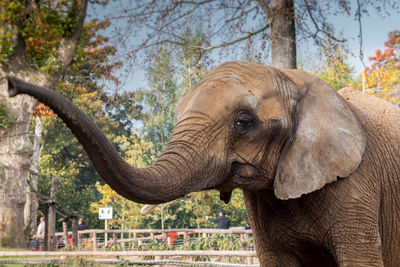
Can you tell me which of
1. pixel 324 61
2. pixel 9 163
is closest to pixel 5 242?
pixel 9 163

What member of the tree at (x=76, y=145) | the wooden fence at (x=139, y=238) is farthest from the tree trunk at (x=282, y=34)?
the tree at (x=76, y=145)

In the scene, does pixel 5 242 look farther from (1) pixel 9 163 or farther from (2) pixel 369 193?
(2) pixel 369 193

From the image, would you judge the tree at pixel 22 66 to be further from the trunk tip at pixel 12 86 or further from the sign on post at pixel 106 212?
the trunk tip at pixel 12 86

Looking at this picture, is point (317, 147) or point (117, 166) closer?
point (117, 166)

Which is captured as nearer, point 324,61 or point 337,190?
point 337,190

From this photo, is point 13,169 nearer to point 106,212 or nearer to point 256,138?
point 106,212

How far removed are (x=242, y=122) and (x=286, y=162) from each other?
350 millimetres

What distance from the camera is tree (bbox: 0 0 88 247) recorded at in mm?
14766

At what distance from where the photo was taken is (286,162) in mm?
3225

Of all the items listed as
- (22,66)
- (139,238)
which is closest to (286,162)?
(22,66)

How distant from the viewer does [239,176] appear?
3.14 metres

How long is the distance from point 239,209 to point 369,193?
2816 cm

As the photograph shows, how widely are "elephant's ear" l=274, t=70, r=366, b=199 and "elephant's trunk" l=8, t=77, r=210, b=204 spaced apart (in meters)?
0.51

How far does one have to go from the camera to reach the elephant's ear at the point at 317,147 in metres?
3.19
